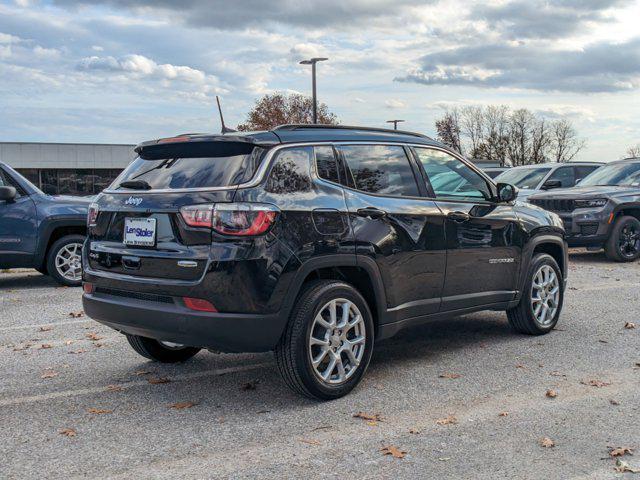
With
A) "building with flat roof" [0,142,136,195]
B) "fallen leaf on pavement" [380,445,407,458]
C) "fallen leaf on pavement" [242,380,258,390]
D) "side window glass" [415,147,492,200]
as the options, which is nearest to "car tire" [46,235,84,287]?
"fallen leaf on pavement" [242,380,258,390]

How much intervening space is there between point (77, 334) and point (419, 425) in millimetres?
4005

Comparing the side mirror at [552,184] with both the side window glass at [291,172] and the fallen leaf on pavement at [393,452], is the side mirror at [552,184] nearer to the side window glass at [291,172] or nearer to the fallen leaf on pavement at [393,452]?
the side window glass at [291,172]

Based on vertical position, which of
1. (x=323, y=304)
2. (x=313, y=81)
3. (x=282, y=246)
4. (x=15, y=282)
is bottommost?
(x=15, y=282)

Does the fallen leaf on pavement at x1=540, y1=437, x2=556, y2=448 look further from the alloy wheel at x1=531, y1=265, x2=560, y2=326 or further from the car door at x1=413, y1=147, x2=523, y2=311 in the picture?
the alloy wheel at x1=531, y1=265, x2=560, y2=326

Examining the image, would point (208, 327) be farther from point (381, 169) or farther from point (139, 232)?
point (381, 169)

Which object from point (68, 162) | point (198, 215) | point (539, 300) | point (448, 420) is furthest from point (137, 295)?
point (68, 162)

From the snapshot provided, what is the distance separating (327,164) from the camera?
17.2 ft

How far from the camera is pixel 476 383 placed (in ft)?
17.9

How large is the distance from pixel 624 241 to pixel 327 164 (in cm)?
967

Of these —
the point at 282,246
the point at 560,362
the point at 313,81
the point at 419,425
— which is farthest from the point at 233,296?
the point at 313,81

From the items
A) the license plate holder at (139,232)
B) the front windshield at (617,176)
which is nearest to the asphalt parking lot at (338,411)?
the license plate holder at (139,232)

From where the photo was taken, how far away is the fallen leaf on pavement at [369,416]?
4.68m

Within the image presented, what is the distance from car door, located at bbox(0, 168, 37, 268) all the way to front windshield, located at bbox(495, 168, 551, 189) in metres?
10.1

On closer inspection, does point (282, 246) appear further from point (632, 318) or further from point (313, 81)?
point (313, 81)
